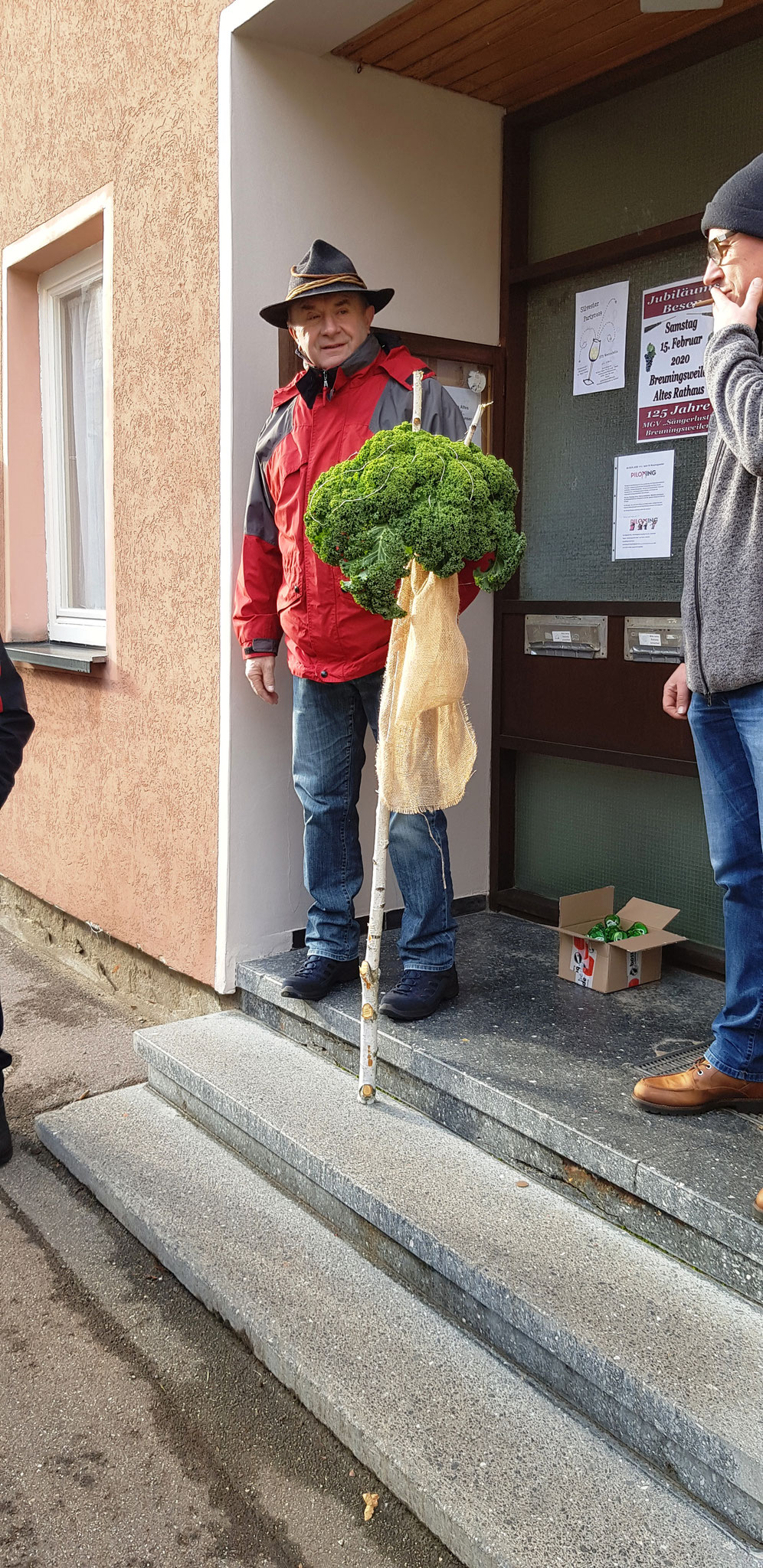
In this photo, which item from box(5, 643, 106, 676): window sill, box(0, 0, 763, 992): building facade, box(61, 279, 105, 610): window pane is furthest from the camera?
box(61, 279, 105, 610): window pane

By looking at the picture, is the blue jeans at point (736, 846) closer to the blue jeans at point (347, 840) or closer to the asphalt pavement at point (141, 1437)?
the blue jeans at point (347, 840)

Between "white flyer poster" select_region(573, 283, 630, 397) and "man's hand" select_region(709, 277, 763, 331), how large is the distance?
59.9 inches

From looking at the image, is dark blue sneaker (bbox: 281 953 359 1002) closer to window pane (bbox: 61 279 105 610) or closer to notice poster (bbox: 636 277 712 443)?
notice poster (bbox: 636 277 712 443)

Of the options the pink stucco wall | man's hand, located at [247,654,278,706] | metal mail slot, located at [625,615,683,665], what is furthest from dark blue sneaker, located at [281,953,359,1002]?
metal mail slot, located at [625,615,683,665]

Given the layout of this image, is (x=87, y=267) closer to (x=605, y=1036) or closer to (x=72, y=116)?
(x=72, y=116)

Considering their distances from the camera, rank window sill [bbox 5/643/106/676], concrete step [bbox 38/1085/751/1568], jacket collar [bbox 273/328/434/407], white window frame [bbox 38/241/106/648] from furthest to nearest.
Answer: white window frame [bbox 38/241/106/648], window sill [bbox 5/643/106/676], jacket collar [bbox 273/328/434/407], concrete step [bbox 38/1085/751/1568]

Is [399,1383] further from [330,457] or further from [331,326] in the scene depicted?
[331,326]

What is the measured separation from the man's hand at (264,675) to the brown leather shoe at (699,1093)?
1.64 meters

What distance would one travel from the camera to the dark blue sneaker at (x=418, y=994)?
3.36 meters

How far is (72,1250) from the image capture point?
312 cm

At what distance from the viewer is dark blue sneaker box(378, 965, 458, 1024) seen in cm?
336

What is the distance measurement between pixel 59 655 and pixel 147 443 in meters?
1.11

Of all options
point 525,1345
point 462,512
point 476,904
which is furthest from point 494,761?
point 525,1345

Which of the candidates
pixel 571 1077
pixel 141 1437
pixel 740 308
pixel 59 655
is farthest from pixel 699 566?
pixel 59 655
